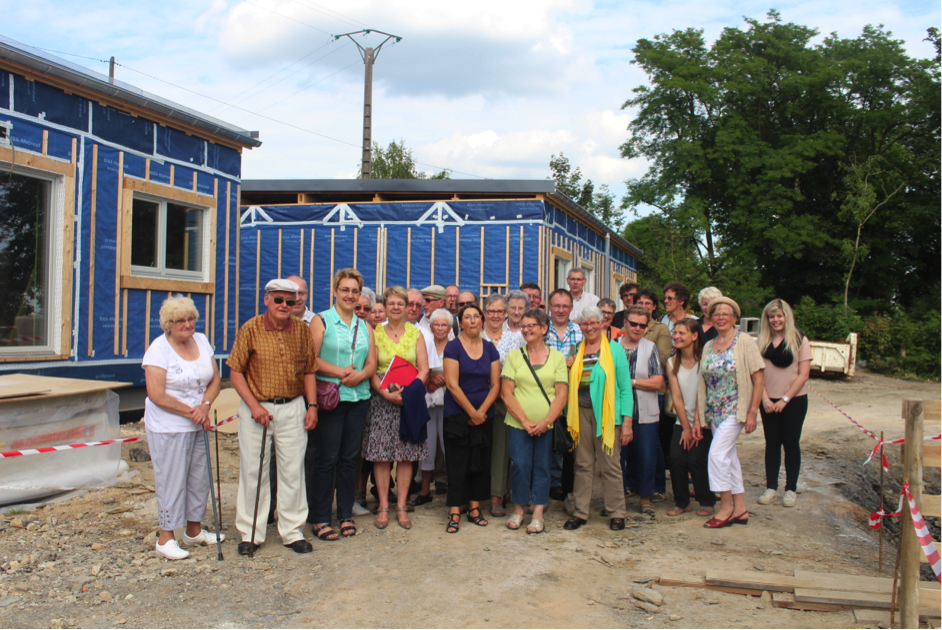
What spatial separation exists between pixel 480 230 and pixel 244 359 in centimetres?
859

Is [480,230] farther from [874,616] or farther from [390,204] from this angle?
[874,616]

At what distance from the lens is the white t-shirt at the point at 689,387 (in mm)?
5602

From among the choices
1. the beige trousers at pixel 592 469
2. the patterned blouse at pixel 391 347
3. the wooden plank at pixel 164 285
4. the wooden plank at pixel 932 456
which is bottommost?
the beige trousers at pixel 592 469

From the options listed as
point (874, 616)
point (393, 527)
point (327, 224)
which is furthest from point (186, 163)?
point (874, 616)

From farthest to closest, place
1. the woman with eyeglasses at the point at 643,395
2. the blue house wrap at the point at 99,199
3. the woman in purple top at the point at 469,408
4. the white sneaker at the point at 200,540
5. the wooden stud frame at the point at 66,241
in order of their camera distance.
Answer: the wooden stud frame at the point at 66,241 → the blue house wrap at the point at 99,199 → the woman with eyeglasses at the point at 643,395 → the woman in purple top at the point at 469,408 → the white sneaker at the point at 200,540

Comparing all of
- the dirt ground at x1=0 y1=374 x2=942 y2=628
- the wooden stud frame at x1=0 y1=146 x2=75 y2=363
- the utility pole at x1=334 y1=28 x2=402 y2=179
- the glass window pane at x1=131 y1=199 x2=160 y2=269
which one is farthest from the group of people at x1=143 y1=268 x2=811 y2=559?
the utility pole at x1=334 y1=28 x2=402 y2=179

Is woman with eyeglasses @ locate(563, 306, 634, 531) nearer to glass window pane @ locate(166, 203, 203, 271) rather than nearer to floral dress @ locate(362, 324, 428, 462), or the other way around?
floral dress @ locate(362, 324, 428, 462)

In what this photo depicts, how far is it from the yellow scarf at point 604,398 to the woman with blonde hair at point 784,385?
1.47 meters

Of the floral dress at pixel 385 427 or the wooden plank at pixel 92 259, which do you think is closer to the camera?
the floral dress at pixel 385 427

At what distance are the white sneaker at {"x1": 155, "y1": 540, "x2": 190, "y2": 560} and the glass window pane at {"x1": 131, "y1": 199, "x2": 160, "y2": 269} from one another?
193 inches

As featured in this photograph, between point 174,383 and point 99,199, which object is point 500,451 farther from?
point 99,199

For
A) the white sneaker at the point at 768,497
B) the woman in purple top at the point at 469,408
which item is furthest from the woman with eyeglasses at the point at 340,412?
the white sneaker at the point at 768,497

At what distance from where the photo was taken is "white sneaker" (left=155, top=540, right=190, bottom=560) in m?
4.41

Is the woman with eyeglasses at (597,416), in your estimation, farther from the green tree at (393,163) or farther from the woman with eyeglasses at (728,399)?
the green tree at (393,163)
